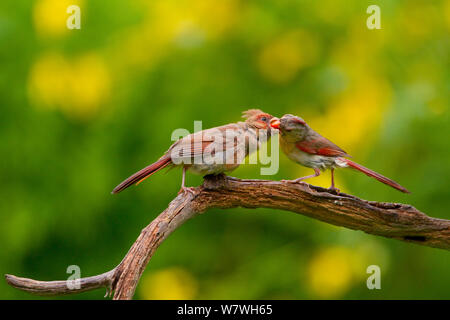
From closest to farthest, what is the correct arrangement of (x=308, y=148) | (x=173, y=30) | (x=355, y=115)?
(x=308, y=148) < (x=355, y=115) < (x=173, y=30)

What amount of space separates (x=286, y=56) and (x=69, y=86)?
1666mm

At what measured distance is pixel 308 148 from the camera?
385 cm

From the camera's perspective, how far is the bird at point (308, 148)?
12.5 feet

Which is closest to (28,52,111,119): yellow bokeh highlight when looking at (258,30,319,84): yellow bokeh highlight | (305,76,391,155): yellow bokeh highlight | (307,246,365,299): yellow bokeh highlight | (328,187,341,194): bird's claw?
(258,30,319,84): yellow bokeh highlight

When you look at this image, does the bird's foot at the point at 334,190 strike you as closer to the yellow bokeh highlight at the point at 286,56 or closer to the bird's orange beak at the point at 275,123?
the bird's orange beak at the point at 275,123

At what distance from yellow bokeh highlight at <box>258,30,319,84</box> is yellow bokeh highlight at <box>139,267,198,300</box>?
5.33 ft

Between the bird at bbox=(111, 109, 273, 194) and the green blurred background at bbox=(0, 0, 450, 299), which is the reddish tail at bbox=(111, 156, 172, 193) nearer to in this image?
the bird at bbox=(111, 109, 273, 194)

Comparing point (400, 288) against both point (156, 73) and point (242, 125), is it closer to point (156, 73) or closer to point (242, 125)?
point (242, 125)

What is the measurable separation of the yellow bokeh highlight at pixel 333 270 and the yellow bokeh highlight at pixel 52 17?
2.60m

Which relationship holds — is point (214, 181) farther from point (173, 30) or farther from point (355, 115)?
point (173, 30)

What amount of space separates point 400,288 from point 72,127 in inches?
107

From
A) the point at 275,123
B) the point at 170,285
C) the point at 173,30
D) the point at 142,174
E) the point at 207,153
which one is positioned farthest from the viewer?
the point at 173,30

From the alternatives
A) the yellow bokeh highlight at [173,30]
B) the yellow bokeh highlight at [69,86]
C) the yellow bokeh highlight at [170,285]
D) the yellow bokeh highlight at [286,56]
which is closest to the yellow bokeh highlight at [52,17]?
the yellow bokeh highlight at [69,86]

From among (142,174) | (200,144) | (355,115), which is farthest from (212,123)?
(142,174)
